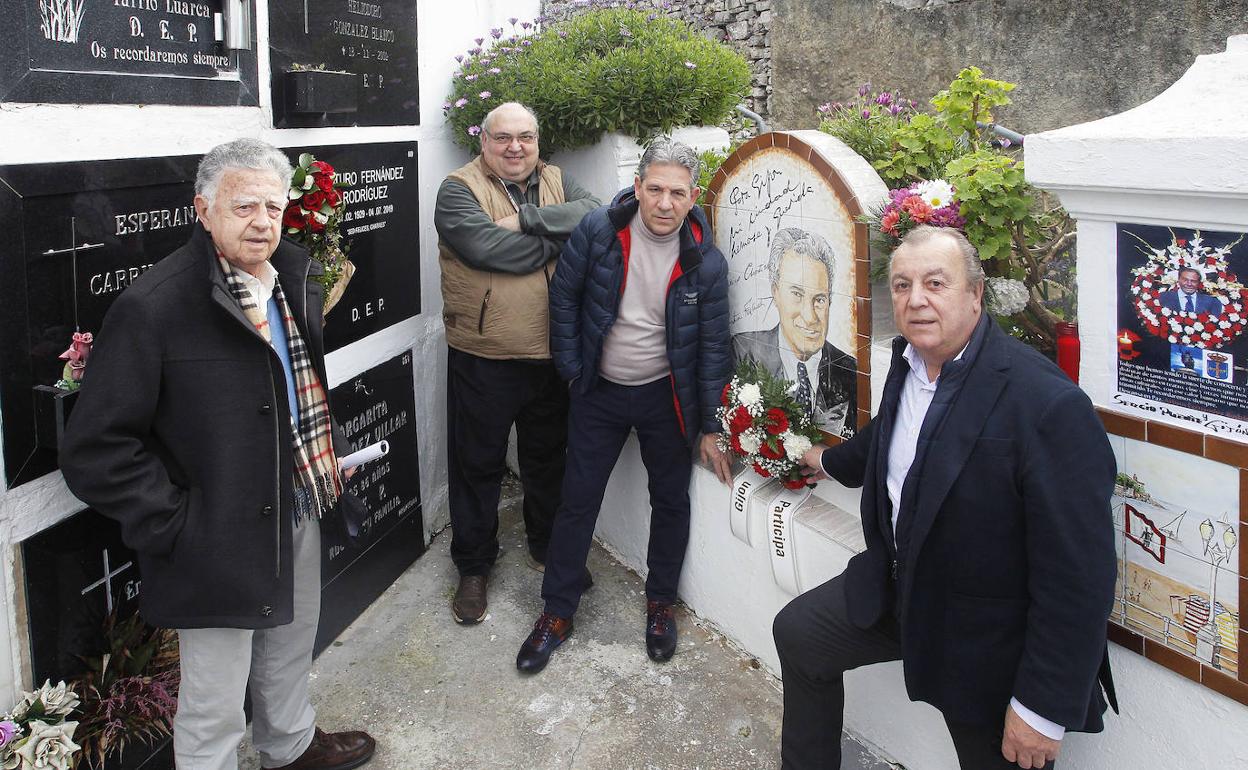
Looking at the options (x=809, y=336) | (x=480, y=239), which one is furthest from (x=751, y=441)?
(x=480, y=239)

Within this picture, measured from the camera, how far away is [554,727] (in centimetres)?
340

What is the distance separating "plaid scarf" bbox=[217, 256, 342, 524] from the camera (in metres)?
2.75

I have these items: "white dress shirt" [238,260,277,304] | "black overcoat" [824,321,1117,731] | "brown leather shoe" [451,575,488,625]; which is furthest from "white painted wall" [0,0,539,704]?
"black overcoat" [824,321,1117,731]

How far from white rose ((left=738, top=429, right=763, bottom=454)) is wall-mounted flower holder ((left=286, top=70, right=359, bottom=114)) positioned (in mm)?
1931

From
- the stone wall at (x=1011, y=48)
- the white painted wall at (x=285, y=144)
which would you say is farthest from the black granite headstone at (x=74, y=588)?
the stone wall at (x=1011, y=48)

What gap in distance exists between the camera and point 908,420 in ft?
8.20

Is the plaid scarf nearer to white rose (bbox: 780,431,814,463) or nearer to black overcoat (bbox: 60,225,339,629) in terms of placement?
black overcoat (bbox: 60,225,339,629)

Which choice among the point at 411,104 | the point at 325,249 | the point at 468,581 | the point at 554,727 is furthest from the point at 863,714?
the point at 411,104

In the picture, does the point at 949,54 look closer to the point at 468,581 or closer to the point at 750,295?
the point at 750,295

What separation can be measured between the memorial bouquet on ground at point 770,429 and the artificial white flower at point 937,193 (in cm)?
90

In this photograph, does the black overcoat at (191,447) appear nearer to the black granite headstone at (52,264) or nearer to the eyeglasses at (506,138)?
the black granite headstone at (52,264)

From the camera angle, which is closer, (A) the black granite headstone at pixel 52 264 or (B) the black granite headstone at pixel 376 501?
(A) the black granite headstone at pixel 52 264

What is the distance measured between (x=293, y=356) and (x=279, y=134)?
119 cm

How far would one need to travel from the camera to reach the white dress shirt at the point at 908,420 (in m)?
2.45
